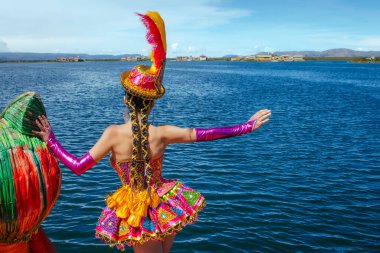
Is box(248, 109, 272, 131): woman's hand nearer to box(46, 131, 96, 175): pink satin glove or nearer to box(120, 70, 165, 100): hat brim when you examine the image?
box(120, 70, 165, 100): hat brim

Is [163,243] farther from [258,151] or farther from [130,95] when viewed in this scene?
[258,151]

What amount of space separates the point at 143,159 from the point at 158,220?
2.08 ft

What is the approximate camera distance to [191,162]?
16.1 metres

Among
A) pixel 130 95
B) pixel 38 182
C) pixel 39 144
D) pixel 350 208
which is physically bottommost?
pixel 350 208

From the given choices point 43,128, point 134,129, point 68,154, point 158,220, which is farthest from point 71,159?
point 158,220

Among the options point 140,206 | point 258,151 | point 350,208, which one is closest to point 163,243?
point 140,206

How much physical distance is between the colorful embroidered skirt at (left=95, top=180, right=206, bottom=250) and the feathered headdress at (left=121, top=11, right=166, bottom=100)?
1.05m

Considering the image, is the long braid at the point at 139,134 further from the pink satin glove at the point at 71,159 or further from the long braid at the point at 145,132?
the pink satin glove at the point at 71,159

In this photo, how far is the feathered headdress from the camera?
3.81 m

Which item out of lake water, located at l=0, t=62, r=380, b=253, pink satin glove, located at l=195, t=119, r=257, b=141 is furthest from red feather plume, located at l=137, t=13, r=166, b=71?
lake water, located at l=0, t=62, r=380, b=253

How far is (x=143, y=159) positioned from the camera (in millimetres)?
3969

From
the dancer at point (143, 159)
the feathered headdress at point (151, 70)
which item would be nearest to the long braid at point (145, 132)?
the dancer at point (143, 159)

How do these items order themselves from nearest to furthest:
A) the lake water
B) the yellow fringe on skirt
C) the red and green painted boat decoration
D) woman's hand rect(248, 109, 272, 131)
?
the red and green painted boat decoration, the yellow fringe on skirt, woman's hand rect(248, 109, 272, 131), the lake water

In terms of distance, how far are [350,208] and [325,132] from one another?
12.0 metres
